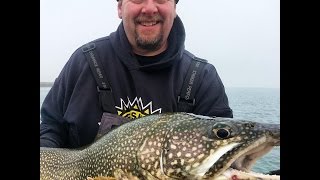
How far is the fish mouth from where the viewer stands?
274cm

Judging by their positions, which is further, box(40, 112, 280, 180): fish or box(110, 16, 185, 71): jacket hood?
box(110, 16, 185, 71): jacket hood

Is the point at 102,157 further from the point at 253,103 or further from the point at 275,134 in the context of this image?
the point at 253,103

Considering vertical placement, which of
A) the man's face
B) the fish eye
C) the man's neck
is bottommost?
the fish eye

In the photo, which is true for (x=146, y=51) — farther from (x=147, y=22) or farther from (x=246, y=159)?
(x=246, y=159)

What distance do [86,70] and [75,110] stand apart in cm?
47

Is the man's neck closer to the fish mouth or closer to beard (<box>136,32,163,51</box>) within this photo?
beard (<box>136,32,163,51</box>)

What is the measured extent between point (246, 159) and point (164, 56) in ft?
7.45

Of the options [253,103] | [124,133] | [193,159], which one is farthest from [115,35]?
[253,103]

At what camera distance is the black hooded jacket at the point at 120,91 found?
4.57m

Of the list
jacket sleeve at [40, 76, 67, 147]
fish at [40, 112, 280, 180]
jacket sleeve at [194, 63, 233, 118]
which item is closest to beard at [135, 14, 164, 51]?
jacket sleeve at [194, 63, 233, 118]

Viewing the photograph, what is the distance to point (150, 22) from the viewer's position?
15.7ft

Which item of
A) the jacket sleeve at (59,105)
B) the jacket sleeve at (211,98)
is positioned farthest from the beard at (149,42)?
the jacket sleeve at (59,105)

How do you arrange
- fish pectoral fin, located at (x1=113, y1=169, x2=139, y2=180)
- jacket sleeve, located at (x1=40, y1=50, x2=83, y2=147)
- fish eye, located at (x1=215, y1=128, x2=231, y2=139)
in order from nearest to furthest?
fish eye, located at (x1=215, y1=128, x2=231, y2=139)
fish pectoral fin, located at (x1=113, y1=169, x2=139, y2=180)
jacket sleeve, located at (x1=40, y1=50, x2=83, y2=147)

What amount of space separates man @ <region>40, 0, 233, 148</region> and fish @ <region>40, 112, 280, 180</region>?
3.67 feet
